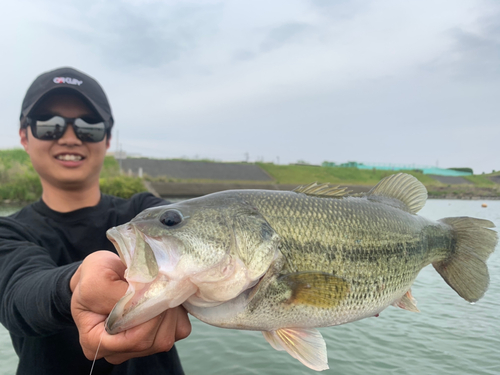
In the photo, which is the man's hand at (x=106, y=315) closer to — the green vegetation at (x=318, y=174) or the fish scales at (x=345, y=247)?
the fish scales at (x=345, y=247)

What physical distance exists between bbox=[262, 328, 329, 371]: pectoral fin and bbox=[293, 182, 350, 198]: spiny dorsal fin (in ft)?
2.76

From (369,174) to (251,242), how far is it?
55.8 m

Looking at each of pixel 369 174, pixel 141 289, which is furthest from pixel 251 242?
pixel 369 174

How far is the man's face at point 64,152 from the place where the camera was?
9.23ft

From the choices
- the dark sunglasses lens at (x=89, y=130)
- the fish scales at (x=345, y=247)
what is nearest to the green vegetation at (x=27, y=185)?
the dark sunglasses lens at (x=89, y=130)

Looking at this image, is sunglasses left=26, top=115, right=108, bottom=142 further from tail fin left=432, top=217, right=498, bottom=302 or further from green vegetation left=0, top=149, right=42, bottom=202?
green vegetation left=0, top=149, right=42, bottom=202

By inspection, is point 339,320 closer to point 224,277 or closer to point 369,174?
point 224,277

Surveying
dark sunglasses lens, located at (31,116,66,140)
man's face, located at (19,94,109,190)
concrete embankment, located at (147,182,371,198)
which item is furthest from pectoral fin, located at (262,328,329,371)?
concrete embankment, located at (147,182,371,198)

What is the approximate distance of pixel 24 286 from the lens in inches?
68.1

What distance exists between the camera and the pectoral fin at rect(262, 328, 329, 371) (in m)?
1.83

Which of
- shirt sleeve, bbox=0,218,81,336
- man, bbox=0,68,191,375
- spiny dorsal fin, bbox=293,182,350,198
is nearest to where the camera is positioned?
man, bbox=0,68,191,375

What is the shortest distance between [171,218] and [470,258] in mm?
2166

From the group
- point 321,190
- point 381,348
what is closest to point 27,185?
point 381,348

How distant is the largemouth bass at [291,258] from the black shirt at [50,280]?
435 mm
